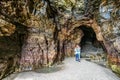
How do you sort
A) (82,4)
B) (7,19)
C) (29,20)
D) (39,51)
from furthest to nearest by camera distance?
(82,4)
(39,51)
(29,20)
(7,19)

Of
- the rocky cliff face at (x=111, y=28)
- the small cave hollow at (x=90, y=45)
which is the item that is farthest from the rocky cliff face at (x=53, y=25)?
the small cave hollow at (x=90, y=45)

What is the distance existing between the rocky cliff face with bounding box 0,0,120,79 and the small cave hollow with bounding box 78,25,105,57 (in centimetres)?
395

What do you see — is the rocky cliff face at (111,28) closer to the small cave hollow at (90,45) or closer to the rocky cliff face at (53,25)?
the rocky cliff face at (53,25)

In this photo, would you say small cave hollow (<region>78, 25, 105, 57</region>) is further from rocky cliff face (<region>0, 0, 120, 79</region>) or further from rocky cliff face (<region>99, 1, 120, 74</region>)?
rocky cliff face (<region>99, 1, 120, 74</region>)

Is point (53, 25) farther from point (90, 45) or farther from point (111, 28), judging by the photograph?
point (90, 45)

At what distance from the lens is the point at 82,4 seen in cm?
2392

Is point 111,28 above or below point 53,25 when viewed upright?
below

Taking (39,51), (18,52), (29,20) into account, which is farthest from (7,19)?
(39,51)

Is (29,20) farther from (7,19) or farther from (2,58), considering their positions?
(2,58)

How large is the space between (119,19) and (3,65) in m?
13.8

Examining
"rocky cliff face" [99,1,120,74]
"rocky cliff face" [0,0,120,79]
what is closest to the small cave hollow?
"rocky cliff face" [0,0,120,79]

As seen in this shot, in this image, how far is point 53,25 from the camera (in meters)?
23.5

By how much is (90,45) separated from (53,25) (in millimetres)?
10203

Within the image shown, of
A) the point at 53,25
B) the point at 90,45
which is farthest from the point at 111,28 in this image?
the point at 90,45
